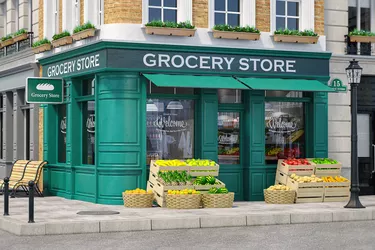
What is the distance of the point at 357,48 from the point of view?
2081cm

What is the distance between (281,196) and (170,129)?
2.96 meters

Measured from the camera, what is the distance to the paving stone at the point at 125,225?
45.4 ft

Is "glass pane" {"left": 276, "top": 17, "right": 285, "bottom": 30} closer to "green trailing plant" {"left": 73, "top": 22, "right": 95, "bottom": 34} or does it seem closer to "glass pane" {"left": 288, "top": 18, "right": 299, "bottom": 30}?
"glass pane" {"left": 288, "top": 18, "right": 299, "bottom": 30}

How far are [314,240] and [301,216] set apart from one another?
2773 millimetres

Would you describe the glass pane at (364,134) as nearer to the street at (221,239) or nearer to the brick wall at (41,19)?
the street at (221,239)

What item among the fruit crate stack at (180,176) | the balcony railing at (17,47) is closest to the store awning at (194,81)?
the fruit crate stack at (180,176)

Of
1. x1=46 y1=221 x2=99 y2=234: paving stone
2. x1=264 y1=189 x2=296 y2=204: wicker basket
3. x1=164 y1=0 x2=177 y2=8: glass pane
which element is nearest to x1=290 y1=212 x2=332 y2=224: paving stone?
x1=264 y1=189 x2=296 y2=204: wicker basket

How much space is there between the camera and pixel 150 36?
59.2 feet

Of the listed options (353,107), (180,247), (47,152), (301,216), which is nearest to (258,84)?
(353,107)

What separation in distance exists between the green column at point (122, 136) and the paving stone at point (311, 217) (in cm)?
402

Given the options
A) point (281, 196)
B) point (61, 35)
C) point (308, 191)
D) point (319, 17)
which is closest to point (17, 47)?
point (61, 35)

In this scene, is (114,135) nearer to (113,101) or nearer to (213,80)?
(113,101)

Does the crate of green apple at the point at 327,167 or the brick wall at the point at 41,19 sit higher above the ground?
the brick wall at the point at 41,19

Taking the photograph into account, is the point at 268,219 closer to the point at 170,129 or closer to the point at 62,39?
the point at 170,129
